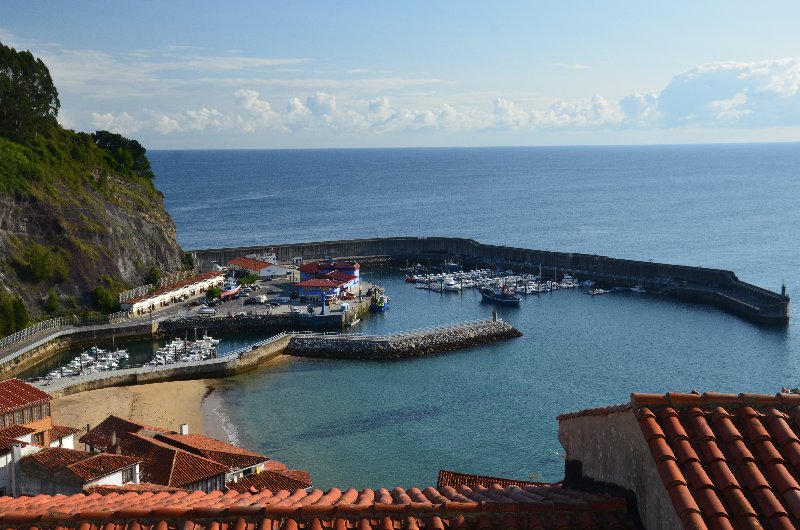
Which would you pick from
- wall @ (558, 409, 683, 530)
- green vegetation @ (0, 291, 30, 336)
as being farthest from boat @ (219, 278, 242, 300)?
wall @ (558, 409, 683, 530)

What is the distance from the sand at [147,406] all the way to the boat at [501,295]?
999 inches

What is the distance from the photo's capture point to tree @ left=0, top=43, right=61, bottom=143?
6494cm

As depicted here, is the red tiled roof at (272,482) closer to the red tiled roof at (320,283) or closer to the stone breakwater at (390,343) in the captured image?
the stone breakwater at (390,343)

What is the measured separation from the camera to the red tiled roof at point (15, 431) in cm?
2535

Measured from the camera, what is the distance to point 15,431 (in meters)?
25.9

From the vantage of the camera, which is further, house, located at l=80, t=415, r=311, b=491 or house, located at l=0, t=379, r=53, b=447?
house, located at l=0, t=379, r=53, b=447

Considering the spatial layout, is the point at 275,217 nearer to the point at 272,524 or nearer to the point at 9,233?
the point at 9,233

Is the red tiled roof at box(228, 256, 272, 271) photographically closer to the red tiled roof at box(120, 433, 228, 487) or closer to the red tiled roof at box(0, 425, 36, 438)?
the red tiled roof at box(0, 425, 36, 438)

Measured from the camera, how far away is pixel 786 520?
17.3 feet

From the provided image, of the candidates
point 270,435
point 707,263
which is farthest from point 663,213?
point 270,435

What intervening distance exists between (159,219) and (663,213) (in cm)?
8269

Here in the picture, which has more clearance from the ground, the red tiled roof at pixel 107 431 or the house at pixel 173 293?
the house at pixel 173 293

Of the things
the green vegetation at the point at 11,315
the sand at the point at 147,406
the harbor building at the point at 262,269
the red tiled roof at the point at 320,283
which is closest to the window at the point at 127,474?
the sand at the point at 147,406

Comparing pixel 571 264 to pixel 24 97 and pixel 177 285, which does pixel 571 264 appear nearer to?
pixel 177 285
